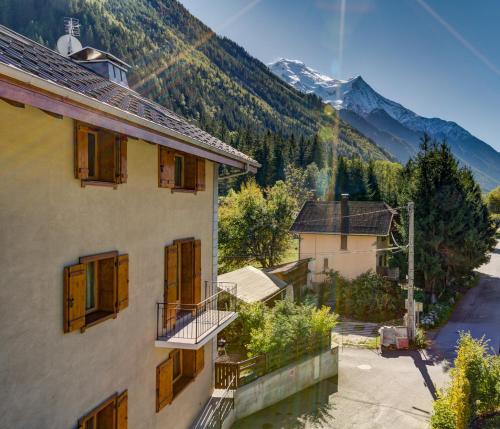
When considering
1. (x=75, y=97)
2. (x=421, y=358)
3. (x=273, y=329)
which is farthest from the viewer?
(x=421, y=358)

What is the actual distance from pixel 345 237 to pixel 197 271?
22431 millimetres

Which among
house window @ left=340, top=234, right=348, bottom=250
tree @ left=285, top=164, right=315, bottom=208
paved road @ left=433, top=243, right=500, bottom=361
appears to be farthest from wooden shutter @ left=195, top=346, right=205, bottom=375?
tree @ left=285, top=164, right=315, bottom=208

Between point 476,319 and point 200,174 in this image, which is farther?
point 476,319

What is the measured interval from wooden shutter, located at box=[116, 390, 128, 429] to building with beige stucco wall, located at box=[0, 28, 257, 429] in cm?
2

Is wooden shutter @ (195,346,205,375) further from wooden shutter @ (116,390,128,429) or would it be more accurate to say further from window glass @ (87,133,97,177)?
window glass @ (87,133,97,177)

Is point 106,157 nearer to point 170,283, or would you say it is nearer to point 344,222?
point 170,283

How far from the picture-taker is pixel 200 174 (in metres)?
11.2

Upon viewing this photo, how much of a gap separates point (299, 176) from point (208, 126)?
35558 millimetres

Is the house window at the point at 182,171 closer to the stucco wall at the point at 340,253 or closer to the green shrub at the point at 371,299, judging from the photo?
the green shrub at the point at 371,299

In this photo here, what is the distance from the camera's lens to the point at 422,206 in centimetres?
2662

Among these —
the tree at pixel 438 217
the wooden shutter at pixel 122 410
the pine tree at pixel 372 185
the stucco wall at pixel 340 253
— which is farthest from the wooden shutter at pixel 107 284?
the pine tree at pixel 372 185

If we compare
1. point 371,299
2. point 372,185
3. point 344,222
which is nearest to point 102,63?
point 371,299

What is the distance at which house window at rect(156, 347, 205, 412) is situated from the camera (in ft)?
30.8

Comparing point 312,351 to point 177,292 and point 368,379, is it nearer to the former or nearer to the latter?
point 368,379
